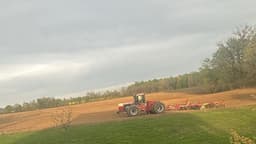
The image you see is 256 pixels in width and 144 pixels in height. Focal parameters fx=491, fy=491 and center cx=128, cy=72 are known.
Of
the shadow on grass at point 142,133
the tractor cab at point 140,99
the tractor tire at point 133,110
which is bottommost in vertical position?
the shadow on grass at point 142,133

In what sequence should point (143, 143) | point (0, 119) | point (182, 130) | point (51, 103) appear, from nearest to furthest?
point (143, 143) < point (182, 130) < point (0, 119) < point (51, 103)

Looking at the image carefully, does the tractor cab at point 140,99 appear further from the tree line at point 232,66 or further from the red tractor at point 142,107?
the tree line at point 232,66

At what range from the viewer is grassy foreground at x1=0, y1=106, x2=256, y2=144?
29795 mm

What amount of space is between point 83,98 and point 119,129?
65115mm

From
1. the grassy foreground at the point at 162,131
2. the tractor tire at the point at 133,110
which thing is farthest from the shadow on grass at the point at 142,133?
the tractor tire at the point at 133,110

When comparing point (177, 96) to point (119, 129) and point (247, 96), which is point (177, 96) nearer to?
point (247, 96)

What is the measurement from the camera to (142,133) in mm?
31859

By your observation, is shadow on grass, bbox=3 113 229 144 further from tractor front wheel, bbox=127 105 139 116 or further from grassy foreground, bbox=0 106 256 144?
tractor front wheel, bbox=127 105 139 116

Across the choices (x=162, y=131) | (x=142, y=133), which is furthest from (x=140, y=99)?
(x=142, y=133)

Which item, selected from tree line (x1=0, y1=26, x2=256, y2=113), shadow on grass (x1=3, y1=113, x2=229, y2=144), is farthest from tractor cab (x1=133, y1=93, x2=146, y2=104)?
tree line (x1=0, y1=26, x2=256, y2=113)

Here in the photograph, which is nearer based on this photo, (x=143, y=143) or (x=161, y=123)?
(x=143, y=143)

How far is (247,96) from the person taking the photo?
58.0m

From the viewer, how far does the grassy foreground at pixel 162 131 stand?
29.8 metres

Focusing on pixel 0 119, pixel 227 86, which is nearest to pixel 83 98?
pixel 0 119
